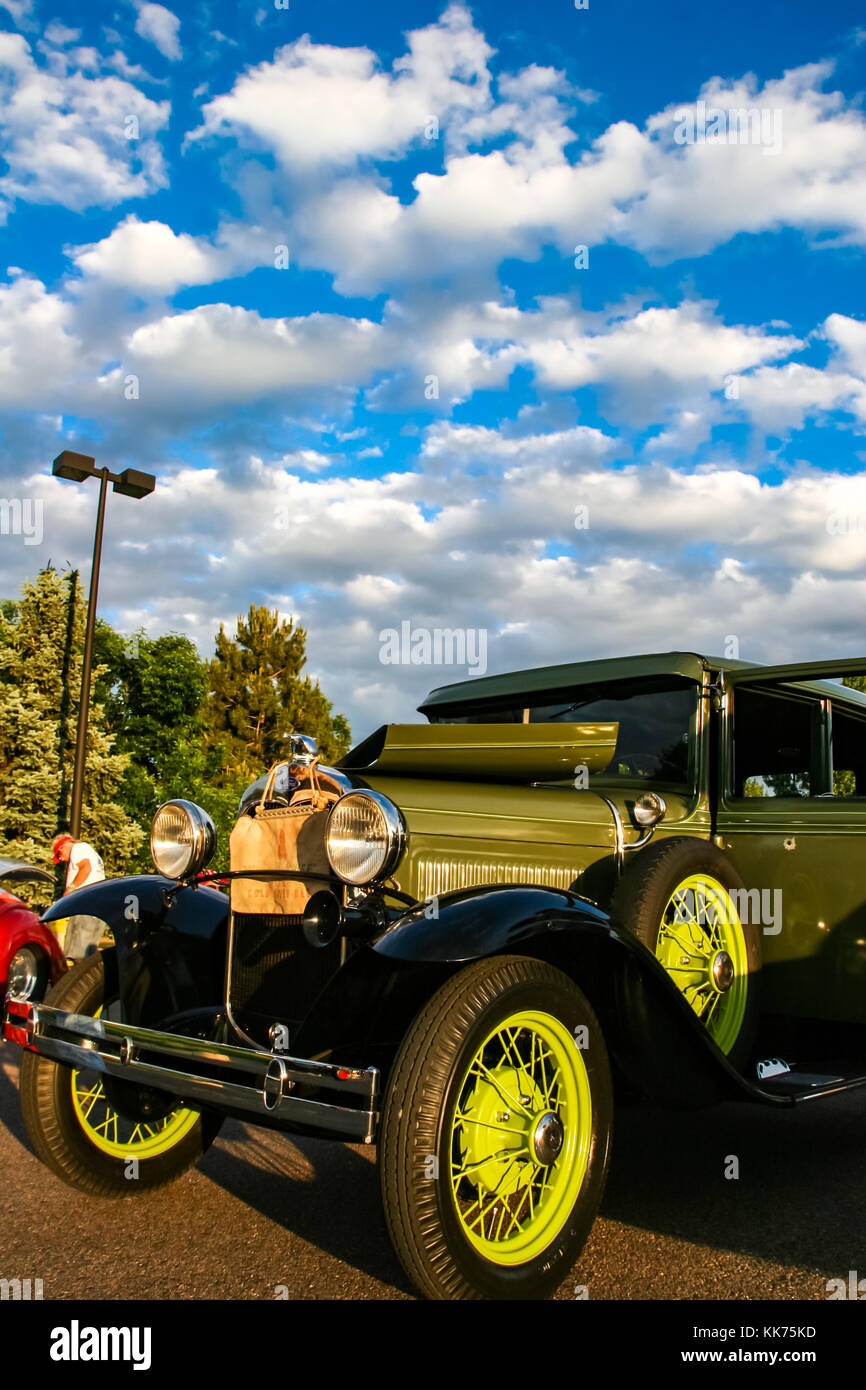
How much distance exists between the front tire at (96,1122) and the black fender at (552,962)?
1.03m

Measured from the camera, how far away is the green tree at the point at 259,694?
3503 cm

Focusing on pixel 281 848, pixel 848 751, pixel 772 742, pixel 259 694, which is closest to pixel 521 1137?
pixel 281 848

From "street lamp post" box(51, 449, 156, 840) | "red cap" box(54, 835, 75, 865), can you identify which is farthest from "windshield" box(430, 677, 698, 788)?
"street lamp post" box(51, 449, 156, 840)

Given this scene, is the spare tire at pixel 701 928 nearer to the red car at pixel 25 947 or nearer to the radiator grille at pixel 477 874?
the radiator grille at pixel 477 874

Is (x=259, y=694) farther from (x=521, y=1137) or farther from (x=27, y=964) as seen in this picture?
(x=521, y=1137)

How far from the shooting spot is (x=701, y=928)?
364 centimetres

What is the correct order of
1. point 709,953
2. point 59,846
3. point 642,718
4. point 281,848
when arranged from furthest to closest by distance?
point 59,846, point 642,718, point 709,953, point 281,848

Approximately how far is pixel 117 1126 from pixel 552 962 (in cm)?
177

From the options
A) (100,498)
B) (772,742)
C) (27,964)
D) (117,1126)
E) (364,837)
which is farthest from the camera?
(100,498)

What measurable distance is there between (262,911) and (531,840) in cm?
98

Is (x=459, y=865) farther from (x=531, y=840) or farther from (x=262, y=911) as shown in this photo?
(x=262, y=911)
